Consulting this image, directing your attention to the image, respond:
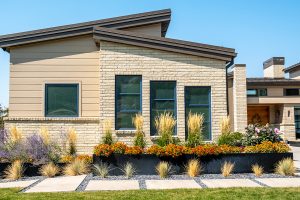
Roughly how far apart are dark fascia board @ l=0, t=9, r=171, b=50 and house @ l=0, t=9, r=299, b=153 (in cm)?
3

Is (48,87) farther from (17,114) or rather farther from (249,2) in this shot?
(249,2)

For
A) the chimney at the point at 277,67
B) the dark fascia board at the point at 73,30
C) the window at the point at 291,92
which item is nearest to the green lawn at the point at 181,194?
the dark fascia board at the point at 73,30

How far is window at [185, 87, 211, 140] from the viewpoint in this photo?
515 inches

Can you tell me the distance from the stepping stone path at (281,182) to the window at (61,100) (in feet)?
22.5

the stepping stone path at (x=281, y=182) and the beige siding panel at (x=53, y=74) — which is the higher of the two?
the beige siding panel at (x=53, y=74)

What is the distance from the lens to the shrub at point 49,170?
10.3m

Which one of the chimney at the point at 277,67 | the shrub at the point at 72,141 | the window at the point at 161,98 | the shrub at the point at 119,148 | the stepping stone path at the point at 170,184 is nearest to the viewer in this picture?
the stepping stone path at the point at 170,184

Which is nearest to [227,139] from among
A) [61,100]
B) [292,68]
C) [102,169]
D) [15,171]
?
[102,169]

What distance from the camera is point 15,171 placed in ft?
32.9

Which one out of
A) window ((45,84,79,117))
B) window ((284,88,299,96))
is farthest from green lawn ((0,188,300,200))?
window ((284,88,299,96))

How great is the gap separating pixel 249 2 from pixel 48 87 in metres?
7.32

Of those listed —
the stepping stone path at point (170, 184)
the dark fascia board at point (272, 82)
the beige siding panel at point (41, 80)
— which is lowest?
the stepping stone path at point (170, 184)

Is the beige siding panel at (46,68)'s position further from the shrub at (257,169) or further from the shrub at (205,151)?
the shrub at (257,169)

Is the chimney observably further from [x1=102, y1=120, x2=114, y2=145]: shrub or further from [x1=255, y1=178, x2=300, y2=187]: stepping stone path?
[x1=255, y1=178, x2=300, y2=187]: stepping stone path
